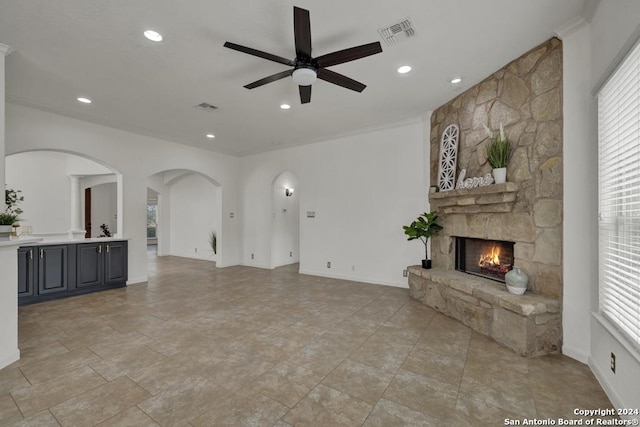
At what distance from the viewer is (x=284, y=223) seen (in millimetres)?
7598

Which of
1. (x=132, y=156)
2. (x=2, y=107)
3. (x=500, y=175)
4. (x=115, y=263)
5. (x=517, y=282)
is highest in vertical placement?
(x=132, y=156)

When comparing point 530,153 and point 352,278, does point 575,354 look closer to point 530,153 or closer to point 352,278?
point 530,153

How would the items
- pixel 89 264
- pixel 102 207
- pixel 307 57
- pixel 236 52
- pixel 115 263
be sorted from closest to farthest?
1. pixel 307 57
2. pixel 236 52
3. pixel 89 264
4. pixel 115 263
5. pixel 102 207

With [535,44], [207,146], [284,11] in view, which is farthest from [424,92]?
[207,146]

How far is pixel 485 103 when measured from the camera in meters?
3.54

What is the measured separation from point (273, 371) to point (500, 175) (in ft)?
10.3

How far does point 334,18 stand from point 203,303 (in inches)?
160

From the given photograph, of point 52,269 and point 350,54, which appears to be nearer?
point 350,54

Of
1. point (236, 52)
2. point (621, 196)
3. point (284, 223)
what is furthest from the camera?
point (284, 223)

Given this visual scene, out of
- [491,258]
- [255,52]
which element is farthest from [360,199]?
[255,52]

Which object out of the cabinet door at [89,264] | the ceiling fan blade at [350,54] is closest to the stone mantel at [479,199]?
the ceiling fan blade at [350,54]

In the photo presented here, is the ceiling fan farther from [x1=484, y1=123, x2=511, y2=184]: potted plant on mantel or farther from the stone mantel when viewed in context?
the stone mantel

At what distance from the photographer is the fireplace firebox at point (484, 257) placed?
139 inches

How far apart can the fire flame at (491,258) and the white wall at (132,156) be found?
5.91m
